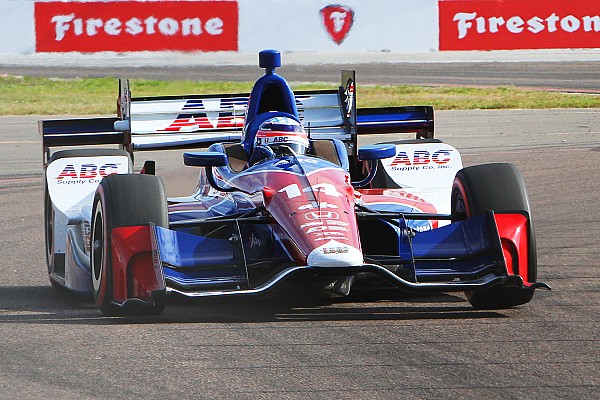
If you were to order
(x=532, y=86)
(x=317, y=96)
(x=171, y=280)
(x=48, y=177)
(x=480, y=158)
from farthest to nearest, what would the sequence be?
(x=532, y=86)
(x=480, y=158)
(x=317, y=96)
(x=48, y=177)
(x=171, y=280)

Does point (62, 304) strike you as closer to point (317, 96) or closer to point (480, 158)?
point (317, 96)

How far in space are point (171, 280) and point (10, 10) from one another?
1015 inches

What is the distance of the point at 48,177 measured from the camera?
335 inches

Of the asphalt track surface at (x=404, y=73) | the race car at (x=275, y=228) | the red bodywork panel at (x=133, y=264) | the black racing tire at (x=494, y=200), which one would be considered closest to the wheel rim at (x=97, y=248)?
the race car at (x=275, y=228)

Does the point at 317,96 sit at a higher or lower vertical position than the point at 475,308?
higher

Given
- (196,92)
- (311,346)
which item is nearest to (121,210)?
(311,346)

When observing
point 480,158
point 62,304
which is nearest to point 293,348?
point 62,304

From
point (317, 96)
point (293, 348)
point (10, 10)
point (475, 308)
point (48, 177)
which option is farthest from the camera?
point (10, 10)

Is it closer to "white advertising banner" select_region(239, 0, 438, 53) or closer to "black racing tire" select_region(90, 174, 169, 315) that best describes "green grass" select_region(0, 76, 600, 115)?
"white advertising banner" select_region(239, 0, 438, 53)

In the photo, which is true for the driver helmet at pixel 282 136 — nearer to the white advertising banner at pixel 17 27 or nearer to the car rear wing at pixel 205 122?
the car rear wing at pixel 205 122

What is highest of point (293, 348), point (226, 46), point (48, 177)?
point (226, 46)

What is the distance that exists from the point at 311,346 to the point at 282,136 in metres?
2.56

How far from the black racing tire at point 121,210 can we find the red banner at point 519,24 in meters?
25.4

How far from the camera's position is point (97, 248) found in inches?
279
